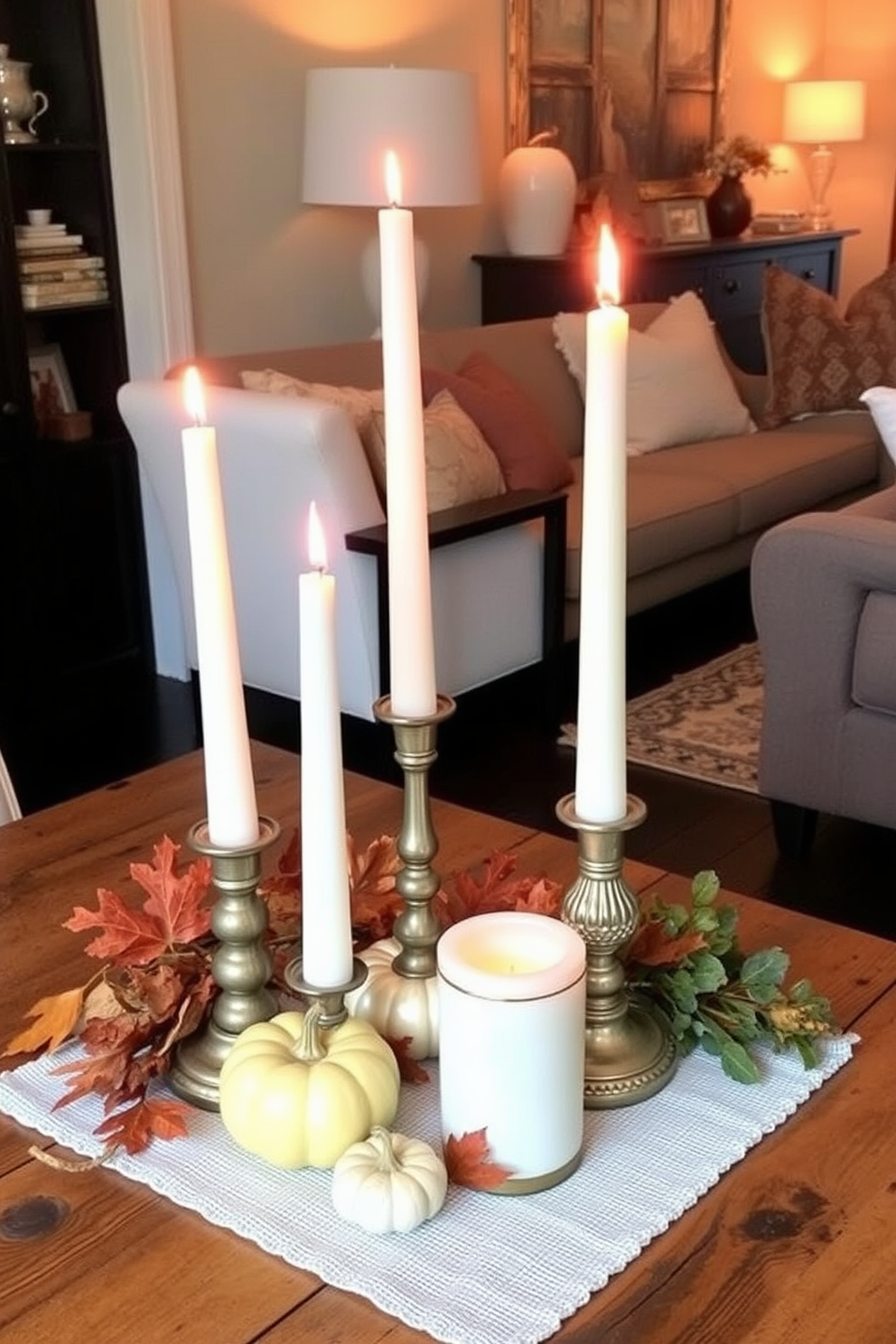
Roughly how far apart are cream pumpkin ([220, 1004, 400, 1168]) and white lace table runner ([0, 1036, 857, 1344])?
3cm

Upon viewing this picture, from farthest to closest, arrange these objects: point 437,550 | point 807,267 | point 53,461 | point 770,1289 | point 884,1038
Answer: point 807,267 → point 53,461 → point 437,550 → point 884,1038 → point 770,1289

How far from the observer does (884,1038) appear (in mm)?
998

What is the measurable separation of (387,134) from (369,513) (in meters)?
1.34

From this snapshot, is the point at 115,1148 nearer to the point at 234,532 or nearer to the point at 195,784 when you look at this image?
the point at 195,784

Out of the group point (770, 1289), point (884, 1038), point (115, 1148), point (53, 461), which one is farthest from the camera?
point (53, 461)

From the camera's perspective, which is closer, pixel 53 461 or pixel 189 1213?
pixel 189 1213

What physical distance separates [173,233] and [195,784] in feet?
8.56

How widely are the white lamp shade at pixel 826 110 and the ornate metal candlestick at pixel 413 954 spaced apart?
231 inches

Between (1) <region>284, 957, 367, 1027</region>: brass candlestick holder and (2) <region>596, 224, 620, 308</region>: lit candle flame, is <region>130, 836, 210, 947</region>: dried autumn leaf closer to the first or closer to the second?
(1) <region>284, 957, 367, 1027</region>: brass candlestick holder

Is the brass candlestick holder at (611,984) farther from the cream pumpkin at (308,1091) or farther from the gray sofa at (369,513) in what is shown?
the gray sofa at (369,513)

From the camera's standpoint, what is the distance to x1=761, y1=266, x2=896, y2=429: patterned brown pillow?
464cm

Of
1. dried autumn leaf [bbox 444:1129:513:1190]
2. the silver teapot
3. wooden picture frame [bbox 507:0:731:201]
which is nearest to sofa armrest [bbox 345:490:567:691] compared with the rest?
the silver teapot

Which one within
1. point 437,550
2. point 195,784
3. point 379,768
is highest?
point 195,784

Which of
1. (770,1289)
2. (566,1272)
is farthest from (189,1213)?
(770,1289)
